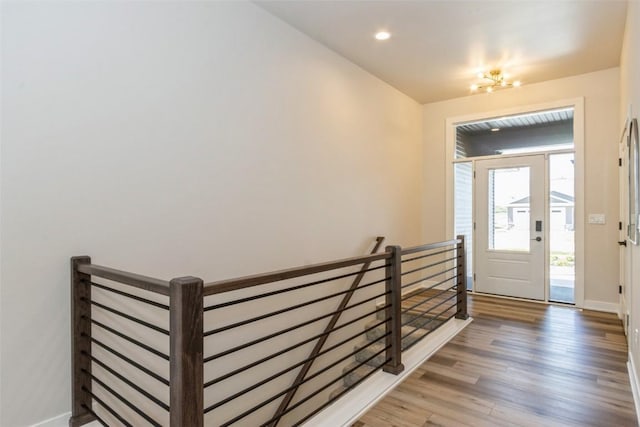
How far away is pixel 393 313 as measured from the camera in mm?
2660

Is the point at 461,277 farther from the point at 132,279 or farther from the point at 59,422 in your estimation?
the point at 59,422


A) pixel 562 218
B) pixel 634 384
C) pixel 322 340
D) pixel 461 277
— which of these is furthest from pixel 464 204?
pixel 634 384

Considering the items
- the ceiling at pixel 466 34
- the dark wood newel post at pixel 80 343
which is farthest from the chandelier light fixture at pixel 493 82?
the dark wood newel post at pixel 80 343

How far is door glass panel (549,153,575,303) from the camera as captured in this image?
475 cm

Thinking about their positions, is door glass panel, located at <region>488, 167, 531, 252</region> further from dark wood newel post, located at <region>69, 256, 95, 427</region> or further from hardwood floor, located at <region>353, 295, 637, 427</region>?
dark wood newel post, located at <region>69, 256, 95, 427</region>

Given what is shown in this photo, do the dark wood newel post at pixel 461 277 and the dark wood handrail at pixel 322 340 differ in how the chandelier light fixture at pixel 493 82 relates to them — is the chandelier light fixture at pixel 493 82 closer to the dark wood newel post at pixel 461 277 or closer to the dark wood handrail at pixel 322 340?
the dark wood newel post at pixel 461 277

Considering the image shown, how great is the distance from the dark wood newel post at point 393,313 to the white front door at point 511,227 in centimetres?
327

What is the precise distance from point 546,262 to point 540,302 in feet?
1.77

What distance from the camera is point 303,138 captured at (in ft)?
11.6

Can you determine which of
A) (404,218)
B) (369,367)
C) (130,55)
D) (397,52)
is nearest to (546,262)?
(404,218)

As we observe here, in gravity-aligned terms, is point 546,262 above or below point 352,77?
below

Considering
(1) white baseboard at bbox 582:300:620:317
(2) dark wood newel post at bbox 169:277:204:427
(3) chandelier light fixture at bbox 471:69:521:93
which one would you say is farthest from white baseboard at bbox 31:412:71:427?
(1) white baseboard at bbox 582:300:620:317

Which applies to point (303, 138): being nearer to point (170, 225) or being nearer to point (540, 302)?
point (170, 225)

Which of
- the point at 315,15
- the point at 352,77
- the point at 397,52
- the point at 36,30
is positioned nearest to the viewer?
the point at 36,30
